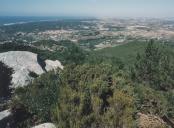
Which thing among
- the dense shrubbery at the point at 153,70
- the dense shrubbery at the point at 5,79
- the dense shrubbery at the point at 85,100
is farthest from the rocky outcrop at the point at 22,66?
the dense shrubbery at the point at 153,70

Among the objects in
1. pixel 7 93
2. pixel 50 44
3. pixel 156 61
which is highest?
pixel 7 93

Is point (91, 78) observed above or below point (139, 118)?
above

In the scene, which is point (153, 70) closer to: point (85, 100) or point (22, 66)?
point (22, 66)

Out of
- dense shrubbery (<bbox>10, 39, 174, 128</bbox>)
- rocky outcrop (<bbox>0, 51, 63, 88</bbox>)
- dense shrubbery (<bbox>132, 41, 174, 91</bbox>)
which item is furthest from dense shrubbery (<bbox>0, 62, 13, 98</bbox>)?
dense shrubbery (<bbox>132, 41, 174, 91</bbox>)

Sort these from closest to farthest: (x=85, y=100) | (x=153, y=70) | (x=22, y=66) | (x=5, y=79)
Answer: (x=85, y=100)
(x=5, y=79)
(x=22, y=66)
(x=153, y=70)

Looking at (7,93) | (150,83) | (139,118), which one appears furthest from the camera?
(150,83)

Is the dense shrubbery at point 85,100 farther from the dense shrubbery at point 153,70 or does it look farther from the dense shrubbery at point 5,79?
the dense shrubbery at point 153,70

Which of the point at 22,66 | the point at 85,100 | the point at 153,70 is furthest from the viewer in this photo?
the point at 153,70

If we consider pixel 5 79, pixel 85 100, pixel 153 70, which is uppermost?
pixel 85 100

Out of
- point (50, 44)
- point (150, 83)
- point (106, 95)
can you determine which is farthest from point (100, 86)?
point (50, 44)

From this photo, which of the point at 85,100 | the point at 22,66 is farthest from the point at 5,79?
the point at 85,100

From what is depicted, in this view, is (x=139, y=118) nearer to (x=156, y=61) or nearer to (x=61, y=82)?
(x=61, y=82)
